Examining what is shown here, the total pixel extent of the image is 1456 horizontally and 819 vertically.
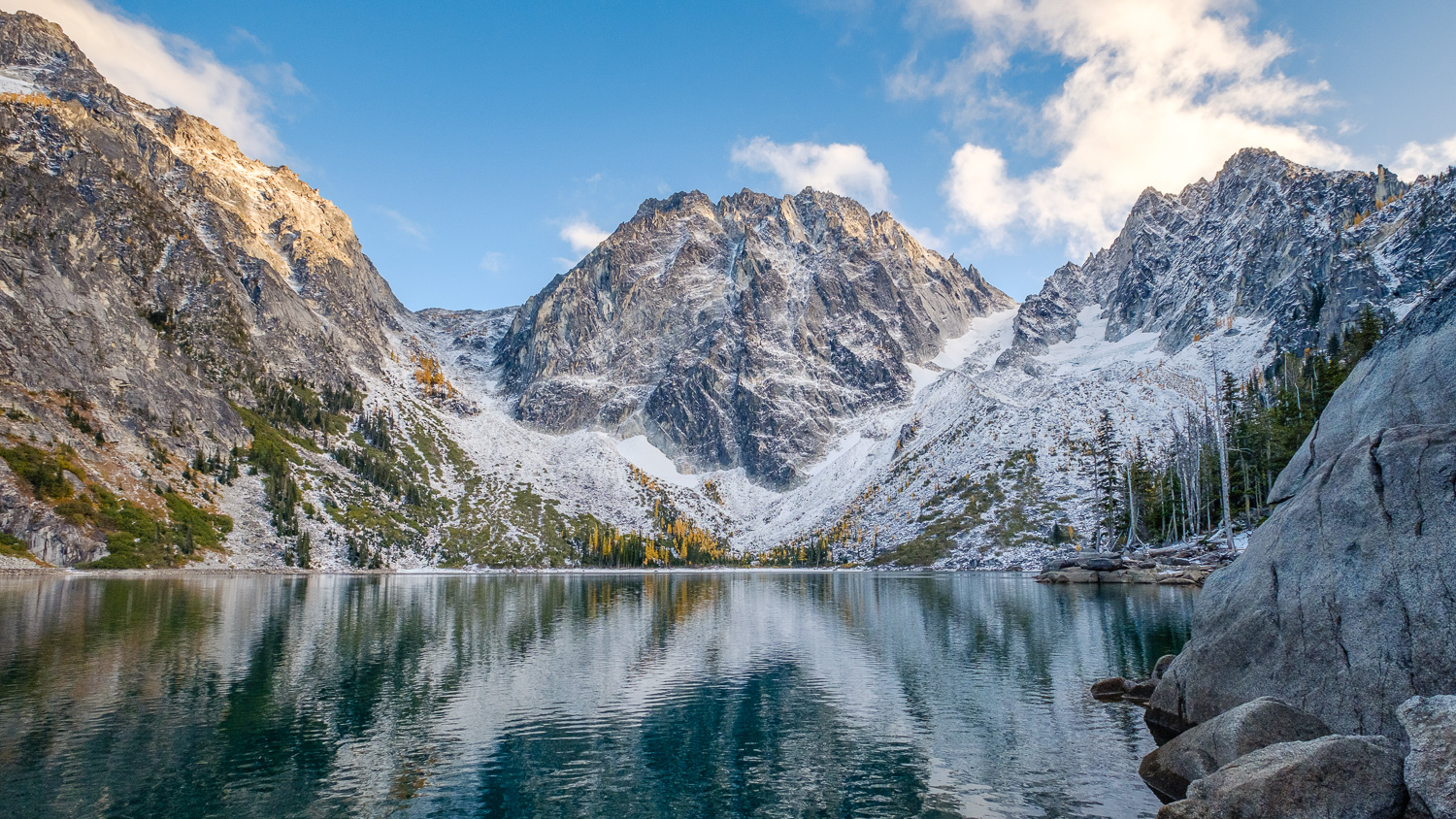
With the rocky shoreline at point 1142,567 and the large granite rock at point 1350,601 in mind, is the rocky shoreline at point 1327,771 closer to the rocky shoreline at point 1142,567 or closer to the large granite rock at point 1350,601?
the large granite rock at point 1350,601

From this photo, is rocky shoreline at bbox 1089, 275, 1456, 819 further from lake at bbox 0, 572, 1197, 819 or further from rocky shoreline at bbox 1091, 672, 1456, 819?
lake at bbox 0, 572, 1197, 819

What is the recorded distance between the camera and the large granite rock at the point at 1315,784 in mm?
14906

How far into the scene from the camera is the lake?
888 inches

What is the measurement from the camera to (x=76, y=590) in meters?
84.3

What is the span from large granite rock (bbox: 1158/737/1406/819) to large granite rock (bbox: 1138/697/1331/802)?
2537 millimetres

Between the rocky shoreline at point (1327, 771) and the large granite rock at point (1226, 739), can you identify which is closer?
the rocky shoreline at point (1327, 771)

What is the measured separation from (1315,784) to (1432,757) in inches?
89.3

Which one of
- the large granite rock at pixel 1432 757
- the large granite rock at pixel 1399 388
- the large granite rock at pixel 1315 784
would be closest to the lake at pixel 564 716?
the large granite rock at pixel 1315 784

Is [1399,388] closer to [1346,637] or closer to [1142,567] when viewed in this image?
[1346,637]

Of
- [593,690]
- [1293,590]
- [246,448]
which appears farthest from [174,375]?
[1293,590]

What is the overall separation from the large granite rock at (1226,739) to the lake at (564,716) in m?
1.02

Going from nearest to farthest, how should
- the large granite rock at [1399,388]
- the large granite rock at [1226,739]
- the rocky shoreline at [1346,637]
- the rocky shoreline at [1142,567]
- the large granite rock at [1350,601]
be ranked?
1. the rocky shoreline at [1346,637]
2. the large granite rock at [1350,601]
3. the large granite rock at [1226,739]
4. the large granite rock at [1399,388]
5. the rocky shoreline at [1142,567]

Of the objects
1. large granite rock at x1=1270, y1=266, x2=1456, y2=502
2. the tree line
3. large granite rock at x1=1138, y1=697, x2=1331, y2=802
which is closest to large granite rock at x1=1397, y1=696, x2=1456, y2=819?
large granite rock at x1=1138, y1=697, x2=1331, y2=802

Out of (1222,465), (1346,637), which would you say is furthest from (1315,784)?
(1222,465)
